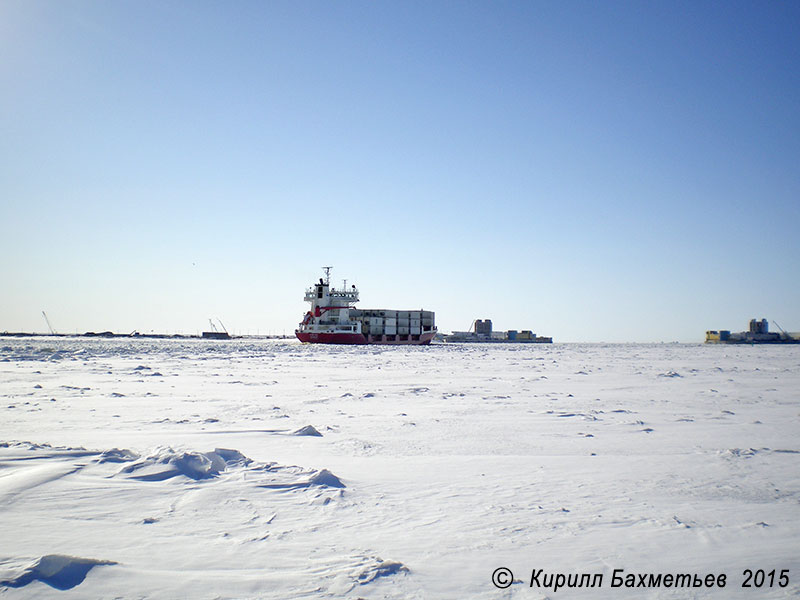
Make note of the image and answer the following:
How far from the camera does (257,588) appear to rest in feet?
6.70

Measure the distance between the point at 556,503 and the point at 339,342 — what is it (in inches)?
2278

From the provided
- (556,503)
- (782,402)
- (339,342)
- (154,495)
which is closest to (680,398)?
(782,402)

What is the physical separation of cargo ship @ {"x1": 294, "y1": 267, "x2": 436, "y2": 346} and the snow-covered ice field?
5402 centimetres

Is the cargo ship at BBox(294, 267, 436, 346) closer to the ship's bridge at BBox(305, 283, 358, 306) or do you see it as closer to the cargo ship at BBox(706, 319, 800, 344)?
the ship's bridge at BBox(305, 283, 358, 306)

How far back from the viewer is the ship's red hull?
59500 mm

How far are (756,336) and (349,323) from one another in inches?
3660

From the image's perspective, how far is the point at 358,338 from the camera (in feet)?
201

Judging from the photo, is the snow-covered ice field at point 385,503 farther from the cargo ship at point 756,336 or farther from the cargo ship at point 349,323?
the cargo ship at point 756,336

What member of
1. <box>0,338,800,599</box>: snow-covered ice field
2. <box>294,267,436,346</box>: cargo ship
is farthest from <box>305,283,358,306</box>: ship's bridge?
<box>0,338,800,599</box>: snow-covered ice field

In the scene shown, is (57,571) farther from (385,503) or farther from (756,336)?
(756,336)

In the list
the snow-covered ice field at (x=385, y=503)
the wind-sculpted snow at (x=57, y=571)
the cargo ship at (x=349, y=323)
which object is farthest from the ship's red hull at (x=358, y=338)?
the wind-sculpted snow at (x=57, y=571)

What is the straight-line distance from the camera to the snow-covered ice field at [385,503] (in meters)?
2.16

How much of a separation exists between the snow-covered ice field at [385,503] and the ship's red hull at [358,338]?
53062mm

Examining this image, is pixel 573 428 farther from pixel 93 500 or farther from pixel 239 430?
pixel 93 500
